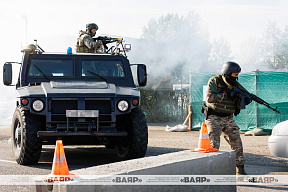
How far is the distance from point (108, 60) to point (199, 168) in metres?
4.98

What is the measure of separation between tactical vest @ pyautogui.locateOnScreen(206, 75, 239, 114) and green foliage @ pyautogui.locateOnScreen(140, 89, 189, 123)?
18.2 meters

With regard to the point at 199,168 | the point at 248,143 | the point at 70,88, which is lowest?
the point at 248,143

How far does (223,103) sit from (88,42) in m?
4.23

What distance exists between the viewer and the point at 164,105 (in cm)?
2652

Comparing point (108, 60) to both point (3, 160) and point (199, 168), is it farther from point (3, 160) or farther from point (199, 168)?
point (199, 168)

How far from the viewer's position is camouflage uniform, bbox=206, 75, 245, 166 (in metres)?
7.63

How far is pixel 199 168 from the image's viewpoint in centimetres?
568

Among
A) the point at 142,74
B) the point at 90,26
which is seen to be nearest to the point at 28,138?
the point at 142,74

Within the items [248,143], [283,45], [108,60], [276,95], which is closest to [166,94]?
[276,95]

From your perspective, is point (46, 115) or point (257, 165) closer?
point (46, 115)

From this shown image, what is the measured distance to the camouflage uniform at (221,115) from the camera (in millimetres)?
7633

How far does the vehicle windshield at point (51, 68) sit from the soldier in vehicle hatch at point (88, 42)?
3.72 ft

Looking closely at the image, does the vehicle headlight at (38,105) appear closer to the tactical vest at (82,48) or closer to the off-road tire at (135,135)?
the off-road tire at (135,135)

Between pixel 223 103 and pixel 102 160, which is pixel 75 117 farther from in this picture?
pixel 223 103
